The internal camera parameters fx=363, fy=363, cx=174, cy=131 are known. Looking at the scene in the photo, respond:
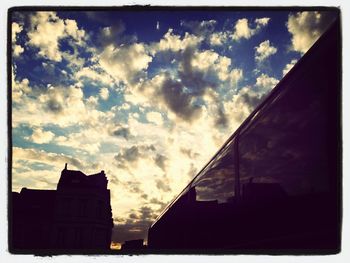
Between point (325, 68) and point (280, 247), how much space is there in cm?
108

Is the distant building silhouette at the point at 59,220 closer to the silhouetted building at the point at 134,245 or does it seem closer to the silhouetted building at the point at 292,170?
the silhouetted building at the point at 134,245

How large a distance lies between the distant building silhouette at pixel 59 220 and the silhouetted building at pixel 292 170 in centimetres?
41

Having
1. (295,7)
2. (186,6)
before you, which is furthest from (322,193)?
(186,6)

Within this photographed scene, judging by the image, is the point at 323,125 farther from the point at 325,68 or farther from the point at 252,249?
the point at 252,249

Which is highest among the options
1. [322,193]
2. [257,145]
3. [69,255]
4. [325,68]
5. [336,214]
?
[325,68]

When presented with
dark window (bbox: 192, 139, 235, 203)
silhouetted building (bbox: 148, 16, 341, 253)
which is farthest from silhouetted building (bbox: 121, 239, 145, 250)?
Result: dark window (bbox: 192, 139, 235, 203)

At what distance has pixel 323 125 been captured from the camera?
197cm

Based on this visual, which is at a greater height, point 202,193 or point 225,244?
point 202,193

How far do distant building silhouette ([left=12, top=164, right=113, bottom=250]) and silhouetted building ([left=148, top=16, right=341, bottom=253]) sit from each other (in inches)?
16.0

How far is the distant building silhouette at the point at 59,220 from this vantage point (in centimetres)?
231

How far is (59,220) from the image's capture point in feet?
9.08

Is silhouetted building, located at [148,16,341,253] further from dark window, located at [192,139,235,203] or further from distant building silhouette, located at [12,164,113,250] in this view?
distant building silhouette, located at [12,164,113,250]

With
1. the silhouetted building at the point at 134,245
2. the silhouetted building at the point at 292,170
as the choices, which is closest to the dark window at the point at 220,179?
the silhouetted building at the point at 292,170

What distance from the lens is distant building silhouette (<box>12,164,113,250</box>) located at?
231 cm
